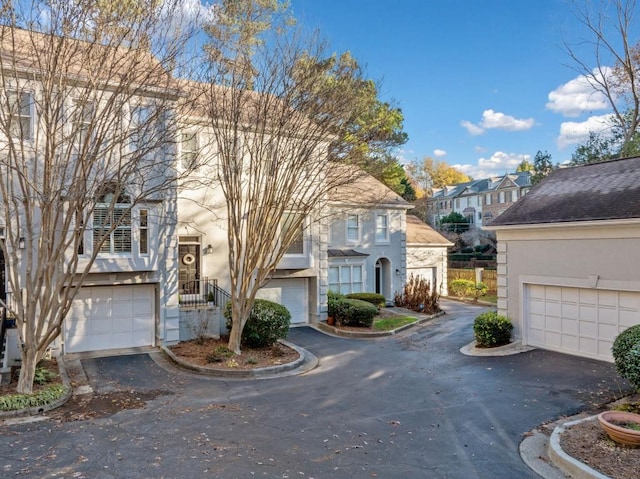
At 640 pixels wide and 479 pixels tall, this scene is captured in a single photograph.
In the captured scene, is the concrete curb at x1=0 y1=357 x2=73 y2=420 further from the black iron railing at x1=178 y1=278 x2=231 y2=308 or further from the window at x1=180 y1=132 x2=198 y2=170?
the window at x1=180 y1=132 x2=198 y2=170

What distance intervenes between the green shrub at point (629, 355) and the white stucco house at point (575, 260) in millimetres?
2776

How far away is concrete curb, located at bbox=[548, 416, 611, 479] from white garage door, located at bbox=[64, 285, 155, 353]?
11512 mm

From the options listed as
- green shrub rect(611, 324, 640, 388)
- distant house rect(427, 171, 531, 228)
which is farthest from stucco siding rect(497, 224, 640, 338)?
distant house rect(427, 171, 531, 228)

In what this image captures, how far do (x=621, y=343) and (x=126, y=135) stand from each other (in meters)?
11.4

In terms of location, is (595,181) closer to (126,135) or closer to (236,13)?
(236,13)

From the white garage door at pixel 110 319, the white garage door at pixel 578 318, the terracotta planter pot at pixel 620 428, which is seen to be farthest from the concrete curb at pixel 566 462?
the white garage door at pixel 110 319

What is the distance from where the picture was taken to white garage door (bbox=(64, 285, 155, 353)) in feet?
43.0

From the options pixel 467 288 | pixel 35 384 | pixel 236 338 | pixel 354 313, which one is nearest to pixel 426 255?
pixel 467 288

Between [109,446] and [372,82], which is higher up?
[372,82]

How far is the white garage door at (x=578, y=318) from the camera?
1166 centimetres

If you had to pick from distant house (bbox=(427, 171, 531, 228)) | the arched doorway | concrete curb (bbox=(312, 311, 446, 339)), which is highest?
distant house (bbox=(427, 171, 531, 228))

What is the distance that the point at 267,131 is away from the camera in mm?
12789

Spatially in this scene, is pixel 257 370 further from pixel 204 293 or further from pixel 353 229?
pixel 353 229

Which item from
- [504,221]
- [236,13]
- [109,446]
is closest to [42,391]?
[109,446]
